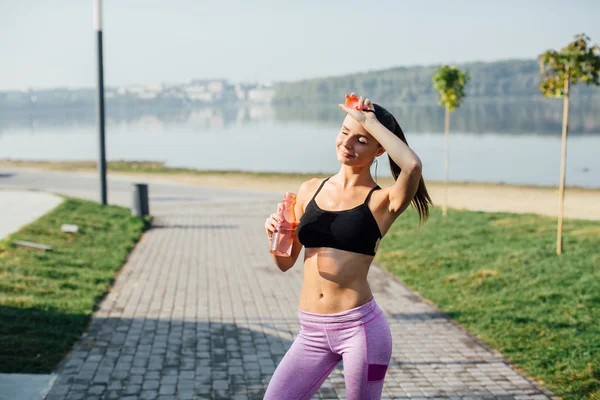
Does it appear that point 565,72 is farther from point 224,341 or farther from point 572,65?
point 224,341

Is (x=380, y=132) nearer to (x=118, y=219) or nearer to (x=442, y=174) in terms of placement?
(x=118, y=219)

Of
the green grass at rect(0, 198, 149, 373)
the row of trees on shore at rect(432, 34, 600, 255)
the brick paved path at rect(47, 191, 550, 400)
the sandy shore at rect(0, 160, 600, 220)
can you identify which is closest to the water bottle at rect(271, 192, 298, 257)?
the brick paved path at rect(47, 191, 550, 400)

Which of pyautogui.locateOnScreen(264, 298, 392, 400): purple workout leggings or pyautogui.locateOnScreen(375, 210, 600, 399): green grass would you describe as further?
pyautogui.locateOnScreen(375, 210, 600, 399): green grass

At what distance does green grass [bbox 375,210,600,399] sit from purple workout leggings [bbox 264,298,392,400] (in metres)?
3.10

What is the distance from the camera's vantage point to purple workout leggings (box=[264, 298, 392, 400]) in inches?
127

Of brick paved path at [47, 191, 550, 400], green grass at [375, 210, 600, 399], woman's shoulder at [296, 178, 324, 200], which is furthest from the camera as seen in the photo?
green grass at [375, 210, 600, 399]

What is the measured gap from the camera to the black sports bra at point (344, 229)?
10.5 feet

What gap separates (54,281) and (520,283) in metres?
6.04

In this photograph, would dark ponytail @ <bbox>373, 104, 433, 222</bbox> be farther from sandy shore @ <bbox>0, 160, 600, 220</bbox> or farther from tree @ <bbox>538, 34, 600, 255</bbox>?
sandy shore @ <bbox>0, 160, 600, 220</bbox>

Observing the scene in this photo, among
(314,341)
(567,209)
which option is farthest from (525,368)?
(567,209)

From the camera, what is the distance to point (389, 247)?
42.8 ft

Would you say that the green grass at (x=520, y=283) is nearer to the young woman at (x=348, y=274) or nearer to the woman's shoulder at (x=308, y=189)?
the young woman at (x=348, y=274)

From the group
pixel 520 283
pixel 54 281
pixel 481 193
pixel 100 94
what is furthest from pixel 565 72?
pixel 481 193

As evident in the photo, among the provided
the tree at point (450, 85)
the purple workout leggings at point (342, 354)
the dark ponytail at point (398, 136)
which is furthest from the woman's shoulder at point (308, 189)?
the tree at point (450, 85)
